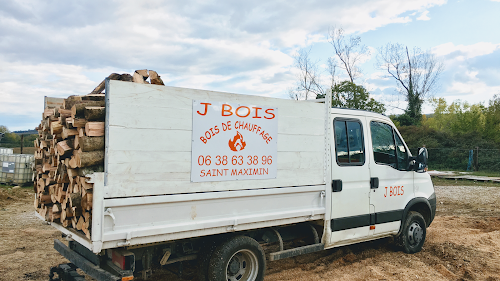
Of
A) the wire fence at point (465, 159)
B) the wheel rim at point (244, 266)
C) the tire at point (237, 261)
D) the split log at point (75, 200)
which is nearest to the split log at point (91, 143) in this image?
the split log at point (75, 200)

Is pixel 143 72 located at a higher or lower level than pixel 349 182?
higher

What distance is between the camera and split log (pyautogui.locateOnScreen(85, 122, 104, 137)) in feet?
11.3

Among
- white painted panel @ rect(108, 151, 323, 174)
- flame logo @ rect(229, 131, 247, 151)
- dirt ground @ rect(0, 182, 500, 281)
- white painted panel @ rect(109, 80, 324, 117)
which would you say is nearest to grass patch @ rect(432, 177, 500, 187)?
dirt ground @ rect(0, 182, 500, 281)

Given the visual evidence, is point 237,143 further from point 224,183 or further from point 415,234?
point 415,234

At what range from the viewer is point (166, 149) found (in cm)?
377

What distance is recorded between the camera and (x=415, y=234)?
21.0 ft

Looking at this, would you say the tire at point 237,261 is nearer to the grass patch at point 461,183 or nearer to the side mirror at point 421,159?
the side mirror at point 421,159

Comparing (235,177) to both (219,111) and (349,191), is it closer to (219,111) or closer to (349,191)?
(219,111)

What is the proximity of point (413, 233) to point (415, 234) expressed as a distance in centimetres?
6

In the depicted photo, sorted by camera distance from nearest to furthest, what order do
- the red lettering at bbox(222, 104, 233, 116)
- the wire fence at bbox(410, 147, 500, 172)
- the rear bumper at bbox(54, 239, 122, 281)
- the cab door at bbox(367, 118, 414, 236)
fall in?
the rear bumper at bbox(54, 239, 122, 281), the red lettering at bbox(222, 104, 233, 116), the cab door at bbox(367, 118, 414, 236), the wire fence at bbox(410, 147, 500, 172)

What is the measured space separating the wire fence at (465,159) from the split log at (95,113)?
2456cm

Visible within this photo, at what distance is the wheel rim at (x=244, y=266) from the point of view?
4.39m

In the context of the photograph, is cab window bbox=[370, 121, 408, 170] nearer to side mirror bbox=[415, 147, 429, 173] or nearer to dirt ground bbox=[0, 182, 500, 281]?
side mirror bbox=[415, 147, 429, 173]

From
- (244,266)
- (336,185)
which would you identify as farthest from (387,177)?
(244,266)
